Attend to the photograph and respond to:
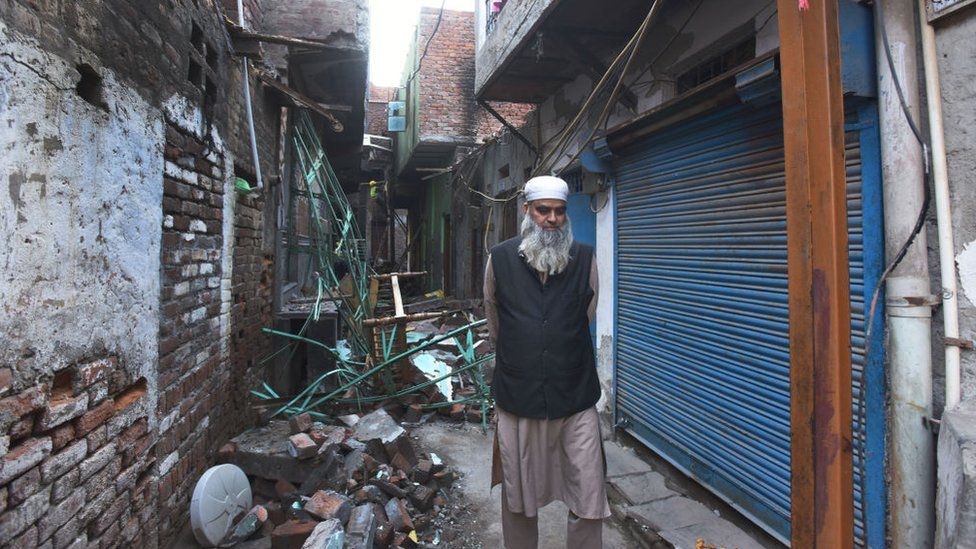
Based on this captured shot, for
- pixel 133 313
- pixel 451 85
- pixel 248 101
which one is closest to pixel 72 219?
pixel 133 313

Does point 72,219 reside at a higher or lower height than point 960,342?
higher

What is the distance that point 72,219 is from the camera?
6.07 ft

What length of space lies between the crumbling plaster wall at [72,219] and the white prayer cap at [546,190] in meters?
1.94

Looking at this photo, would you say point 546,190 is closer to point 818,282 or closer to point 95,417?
point 818,282

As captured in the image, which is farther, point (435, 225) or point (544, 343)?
point (435, 225)

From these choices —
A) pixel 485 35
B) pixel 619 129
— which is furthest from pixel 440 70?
pixel 619 129

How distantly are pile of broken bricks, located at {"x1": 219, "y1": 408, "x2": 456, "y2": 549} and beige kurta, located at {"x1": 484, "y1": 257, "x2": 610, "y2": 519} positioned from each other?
85 cm

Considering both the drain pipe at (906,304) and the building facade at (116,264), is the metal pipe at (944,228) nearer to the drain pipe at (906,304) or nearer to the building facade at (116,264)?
the drain pipe at (906,304)

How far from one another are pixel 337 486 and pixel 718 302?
2807 millimetres

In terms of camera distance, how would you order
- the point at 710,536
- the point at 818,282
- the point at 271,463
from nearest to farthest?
the point at 818,282, the point at 710,536, the point at 271,463

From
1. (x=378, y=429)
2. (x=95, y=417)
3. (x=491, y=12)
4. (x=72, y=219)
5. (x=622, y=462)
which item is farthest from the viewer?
(x=491, y=12)

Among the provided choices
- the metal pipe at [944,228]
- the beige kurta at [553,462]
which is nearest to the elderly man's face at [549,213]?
the beige kurta at [553,462]

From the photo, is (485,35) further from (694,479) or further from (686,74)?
(694,479)

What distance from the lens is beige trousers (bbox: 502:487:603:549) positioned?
2410mm
